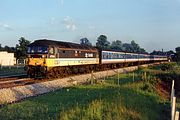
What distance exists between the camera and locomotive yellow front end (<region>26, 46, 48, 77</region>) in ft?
99.4

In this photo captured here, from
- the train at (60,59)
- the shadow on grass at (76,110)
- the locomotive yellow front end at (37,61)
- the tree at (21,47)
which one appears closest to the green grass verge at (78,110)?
the shadow on grass at (76,110)

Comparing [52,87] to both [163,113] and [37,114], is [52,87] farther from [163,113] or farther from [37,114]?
[37,114]

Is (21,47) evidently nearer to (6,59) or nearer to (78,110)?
(6,59)

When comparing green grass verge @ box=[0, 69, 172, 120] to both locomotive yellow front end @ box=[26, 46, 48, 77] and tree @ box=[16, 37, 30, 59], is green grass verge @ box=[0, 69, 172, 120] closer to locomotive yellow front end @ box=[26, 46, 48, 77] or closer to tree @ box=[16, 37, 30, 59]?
locomotive yellow front end @ box=[26, 46, 48, 77]

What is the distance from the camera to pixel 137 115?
14.6 metres

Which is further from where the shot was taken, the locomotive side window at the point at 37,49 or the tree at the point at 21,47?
the tree at the point at 21,47

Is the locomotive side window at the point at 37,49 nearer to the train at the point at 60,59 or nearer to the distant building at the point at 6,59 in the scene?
the train at the point at 60,59

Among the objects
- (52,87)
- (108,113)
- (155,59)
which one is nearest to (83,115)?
(108,113)

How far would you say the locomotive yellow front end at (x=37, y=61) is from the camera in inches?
1192

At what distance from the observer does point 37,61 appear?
30.8m

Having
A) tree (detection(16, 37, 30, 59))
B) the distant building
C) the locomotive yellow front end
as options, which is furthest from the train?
tree (detection(16, 37, 30, 59))

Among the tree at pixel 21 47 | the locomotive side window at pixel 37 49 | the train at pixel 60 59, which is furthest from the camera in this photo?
the tree at pixel 21 47

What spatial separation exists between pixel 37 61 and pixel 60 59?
296 cm

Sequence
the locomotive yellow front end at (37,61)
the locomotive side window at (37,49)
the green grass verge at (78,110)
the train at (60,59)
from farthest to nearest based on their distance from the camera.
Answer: the locomotive side window at (37,49)
the train at (60,59)
the locomotive yellow front end at (37,61)
the green grass verge at (78,110)
